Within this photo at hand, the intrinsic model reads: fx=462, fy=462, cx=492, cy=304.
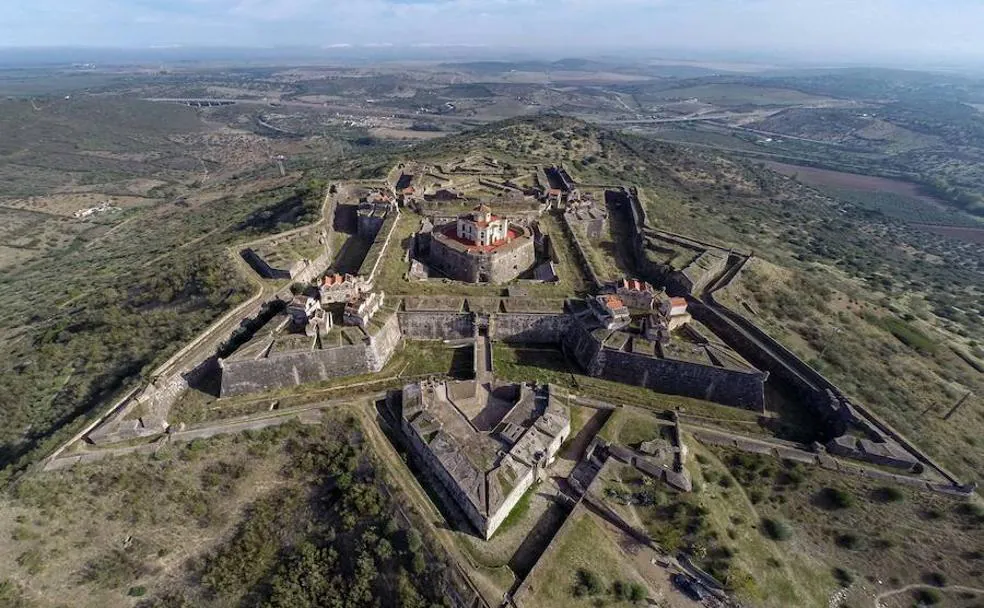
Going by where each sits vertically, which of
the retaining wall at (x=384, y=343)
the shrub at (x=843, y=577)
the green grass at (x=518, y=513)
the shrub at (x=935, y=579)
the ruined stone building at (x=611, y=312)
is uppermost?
the ruined stone building at (x=611, y=312)

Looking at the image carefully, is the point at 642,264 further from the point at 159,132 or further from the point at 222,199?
the point at 159,132

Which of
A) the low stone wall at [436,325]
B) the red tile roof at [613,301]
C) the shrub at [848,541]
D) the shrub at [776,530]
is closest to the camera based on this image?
the shrub at [848,541]

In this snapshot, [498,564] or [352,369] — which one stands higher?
[352,369]

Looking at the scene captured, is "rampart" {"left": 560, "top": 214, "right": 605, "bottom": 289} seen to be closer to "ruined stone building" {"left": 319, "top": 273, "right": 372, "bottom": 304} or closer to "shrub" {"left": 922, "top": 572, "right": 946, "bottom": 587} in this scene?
"ruined stone building" {"left": 319, "top": 273, "right": 372, "bottom": 304}

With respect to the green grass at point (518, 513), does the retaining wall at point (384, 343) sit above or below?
above

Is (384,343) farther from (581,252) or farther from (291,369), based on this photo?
(581,252)

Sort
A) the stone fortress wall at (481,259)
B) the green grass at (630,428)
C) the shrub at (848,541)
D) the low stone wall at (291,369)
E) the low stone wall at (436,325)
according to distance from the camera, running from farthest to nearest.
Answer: the stone fortress wall at (481,259), the low stone wall at (436,325), the low stone wall at (291,369), the green grass at (630,428), the shrub at (848,541)

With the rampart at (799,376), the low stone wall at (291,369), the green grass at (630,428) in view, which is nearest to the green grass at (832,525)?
the green grass at (630,428)

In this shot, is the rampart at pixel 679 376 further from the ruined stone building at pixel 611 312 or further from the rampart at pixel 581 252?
the rampart at pixel 581 252

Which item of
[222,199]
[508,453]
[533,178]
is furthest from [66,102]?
[508,453]
